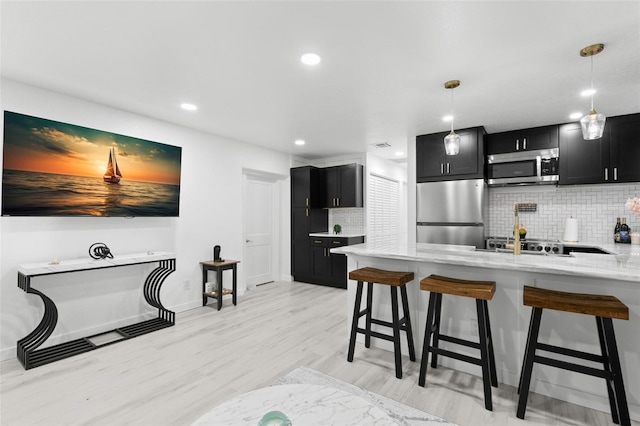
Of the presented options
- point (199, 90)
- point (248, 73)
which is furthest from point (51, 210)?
point (248, 73)

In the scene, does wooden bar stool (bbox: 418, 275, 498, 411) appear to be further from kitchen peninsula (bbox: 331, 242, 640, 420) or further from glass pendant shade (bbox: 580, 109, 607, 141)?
glass pendant shade (bbox: 580, 109, 607, 141)

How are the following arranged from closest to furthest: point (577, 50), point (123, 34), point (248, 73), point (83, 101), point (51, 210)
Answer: point (123, 34), point (577, 50), point (248, 73), point (51, 210), point (83, 101)

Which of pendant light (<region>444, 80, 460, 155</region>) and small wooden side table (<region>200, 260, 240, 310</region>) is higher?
pendant light (<region>444, 80, 460, 155</region>)

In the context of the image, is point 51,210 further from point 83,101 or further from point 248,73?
point 248,73

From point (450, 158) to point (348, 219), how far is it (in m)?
2.36

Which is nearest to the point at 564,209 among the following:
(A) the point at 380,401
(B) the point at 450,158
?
(B) the point at 450,158

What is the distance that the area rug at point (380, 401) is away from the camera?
1.97 meters

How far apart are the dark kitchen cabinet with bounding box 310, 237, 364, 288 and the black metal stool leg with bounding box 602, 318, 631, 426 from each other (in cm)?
379

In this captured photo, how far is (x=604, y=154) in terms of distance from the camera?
3850 millimetres

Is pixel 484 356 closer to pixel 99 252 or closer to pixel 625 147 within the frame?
pixel 625 147

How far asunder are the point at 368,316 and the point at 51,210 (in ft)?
10.4

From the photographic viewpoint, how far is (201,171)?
14.7 ft

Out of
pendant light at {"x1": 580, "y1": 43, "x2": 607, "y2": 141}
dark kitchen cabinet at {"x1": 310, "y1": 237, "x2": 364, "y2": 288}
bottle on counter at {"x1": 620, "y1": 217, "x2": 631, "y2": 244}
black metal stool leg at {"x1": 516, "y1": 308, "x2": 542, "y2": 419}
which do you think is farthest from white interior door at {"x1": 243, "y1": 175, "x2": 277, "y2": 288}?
bottle on counter at {"x1": 620, "y1": 217, "x2": 631, "y2": 244}

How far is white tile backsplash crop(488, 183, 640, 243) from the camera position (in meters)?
4.04
